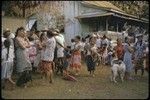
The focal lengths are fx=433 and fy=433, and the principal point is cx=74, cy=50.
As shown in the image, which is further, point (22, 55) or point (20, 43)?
point (22, 55)

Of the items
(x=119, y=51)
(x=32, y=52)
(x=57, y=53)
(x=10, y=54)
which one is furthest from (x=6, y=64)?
(x=119, y=51)

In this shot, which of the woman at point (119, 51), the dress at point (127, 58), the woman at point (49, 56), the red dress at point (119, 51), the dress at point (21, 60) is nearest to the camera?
the dress at point (21, 60)

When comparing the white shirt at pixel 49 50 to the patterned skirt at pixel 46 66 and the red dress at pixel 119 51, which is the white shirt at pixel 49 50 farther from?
the red dress at pixel 119 51

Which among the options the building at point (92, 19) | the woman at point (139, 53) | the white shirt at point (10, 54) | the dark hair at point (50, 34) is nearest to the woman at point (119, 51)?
the woman at point (139, 53)

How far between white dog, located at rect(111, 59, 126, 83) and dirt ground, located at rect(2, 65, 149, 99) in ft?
0.56

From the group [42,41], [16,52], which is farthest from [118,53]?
[16,52]

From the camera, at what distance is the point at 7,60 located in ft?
37.0

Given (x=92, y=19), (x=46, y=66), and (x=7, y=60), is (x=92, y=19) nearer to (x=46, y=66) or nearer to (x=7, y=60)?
(x=46, y=66)

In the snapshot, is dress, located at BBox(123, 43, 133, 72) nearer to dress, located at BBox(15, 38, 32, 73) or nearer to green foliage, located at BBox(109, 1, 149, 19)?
green foliage, located at BBox(109, 1, 149, 19)

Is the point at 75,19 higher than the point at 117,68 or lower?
higher

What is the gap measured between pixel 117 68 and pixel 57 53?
5.88 ft

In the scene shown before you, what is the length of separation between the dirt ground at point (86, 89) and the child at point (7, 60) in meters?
0.47

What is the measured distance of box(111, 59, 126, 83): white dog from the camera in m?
12.3

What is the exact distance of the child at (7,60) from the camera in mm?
11188
